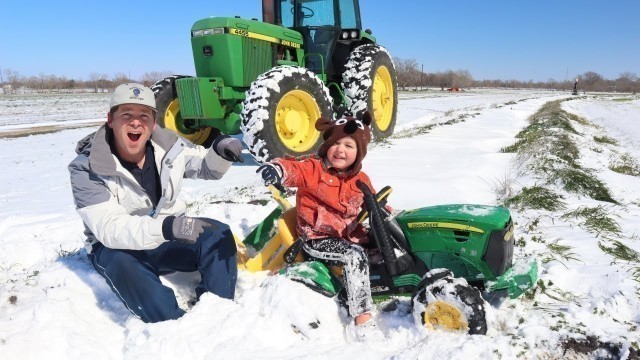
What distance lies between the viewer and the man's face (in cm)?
255

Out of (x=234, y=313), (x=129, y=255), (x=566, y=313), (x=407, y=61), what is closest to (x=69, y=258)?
(x=129, y=255)

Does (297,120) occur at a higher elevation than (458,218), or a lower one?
higher

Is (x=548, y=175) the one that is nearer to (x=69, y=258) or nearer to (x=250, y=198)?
(x=250, y=198)

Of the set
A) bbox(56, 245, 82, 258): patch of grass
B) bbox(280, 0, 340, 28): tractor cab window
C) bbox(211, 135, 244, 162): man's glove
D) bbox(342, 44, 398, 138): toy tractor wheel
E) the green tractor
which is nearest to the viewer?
bbox(211, 135, 244, 162): man's glove

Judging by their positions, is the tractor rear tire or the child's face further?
the tractor rear tire

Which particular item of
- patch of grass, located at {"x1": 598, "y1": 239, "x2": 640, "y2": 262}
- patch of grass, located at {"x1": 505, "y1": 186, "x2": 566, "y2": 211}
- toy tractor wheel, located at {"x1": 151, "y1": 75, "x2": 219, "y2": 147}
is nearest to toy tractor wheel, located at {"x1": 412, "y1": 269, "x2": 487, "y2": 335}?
patch of grass, located at {"x1": 598, "y1": 239, "x2": 640, "y2": 262}

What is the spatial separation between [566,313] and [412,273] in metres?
0.82

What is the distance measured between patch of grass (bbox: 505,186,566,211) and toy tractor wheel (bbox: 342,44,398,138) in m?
2.28

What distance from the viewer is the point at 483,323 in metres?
2.24

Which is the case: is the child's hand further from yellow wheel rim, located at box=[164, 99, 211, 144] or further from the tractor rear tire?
yellow wheel rim, located at box=[164, 99, 211, 144]

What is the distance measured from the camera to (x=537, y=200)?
169 inches

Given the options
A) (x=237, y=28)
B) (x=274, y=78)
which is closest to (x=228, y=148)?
(x=274, y=78)

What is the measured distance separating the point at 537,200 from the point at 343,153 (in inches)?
93.4

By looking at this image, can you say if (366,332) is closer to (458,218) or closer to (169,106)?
(458,218)
